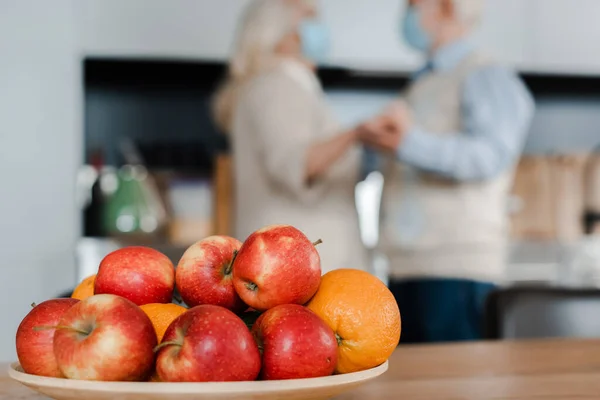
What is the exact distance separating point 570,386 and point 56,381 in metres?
0.48

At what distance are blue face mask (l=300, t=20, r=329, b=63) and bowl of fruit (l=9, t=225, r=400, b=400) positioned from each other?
1.31m

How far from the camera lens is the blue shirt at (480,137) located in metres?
1.62

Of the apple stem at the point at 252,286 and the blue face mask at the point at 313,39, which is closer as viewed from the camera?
the apple stem at the point at 252,286

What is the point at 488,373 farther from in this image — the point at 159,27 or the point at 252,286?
the point at 159,27

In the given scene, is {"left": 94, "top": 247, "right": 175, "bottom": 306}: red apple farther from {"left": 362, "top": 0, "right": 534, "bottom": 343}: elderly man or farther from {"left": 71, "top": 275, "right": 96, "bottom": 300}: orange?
{"left": 362, "top": 0, "right": 534, "bottom": 343}: elderly man

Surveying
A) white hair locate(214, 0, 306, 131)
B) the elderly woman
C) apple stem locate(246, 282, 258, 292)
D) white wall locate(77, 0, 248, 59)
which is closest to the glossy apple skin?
apple stem locate(246, 282, 258, 292)

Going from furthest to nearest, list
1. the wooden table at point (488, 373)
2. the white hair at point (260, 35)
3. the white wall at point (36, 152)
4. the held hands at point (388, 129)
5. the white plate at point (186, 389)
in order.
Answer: the white wall at point (36, 152)
the white hair at point (260, 35)
the held hands at point (388, 129)
the wooden table at point (488, 373)
the white plate at point (186, 389)

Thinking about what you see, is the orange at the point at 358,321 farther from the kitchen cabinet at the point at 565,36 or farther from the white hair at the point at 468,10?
the kitchen cabinet at the point at 565,36

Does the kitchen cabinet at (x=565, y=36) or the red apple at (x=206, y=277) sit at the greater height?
the kitchen cabinet at (x=565, y=36)

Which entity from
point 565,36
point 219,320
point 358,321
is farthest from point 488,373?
point 565,36

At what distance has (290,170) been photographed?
5.24ft

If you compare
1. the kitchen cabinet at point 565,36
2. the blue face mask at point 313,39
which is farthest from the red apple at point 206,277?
the kitchen cabinet at point 565,36

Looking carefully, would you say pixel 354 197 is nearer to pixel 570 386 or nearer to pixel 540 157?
pixel 570 386

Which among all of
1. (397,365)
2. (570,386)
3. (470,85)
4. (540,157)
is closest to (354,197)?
(470,85)
